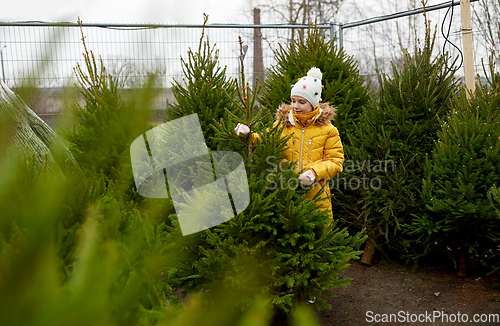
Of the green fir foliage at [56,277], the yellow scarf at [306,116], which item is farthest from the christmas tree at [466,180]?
the green fir foliage at [56,277]

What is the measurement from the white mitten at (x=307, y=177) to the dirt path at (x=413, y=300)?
3.98 ft

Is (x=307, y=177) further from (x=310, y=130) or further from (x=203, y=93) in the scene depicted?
(x=203, y=93)

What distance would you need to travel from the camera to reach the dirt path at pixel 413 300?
302 cm

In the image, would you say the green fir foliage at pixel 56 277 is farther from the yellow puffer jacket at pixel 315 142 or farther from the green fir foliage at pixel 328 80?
the green fir foliage at pixel 328 80

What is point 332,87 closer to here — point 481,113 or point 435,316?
point 481,113

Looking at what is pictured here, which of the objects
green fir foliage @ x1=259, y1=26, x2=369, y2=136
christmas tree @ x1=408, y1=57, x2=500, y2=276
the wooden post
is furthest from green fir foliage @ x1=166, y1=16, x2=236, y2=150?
the wooden post

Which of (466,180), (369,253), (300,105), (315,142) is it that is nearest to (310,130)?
(315,142)

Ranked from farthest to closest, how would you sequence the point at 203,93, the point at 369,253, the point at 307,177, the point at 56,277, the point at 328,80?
the point at 328,80, the point at 369,253, the point at 203,93, the point at 307,177, the point at 56,277

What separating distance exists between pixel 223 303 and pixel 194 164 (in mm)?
2592

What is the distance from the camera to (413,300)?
3326 millimetres

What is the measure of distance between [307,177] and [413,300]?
5.40 feet

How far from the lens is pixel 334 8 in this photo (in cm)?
1235

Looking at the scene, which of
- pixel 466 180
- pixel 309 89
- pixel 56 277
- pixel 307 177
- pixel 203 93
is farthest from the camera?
pixel 203 93

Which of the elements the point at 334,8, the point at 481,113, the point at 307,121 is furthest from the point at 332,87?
the point at 334,8
